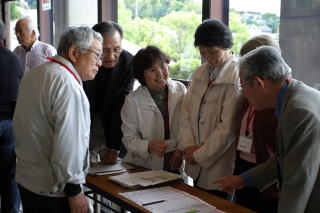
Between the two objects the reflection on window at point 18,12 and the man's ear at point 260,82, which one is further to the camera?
the reflection on window at point 18,12

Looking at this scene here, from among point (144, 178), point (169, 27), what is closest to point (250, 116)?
point (144, 178)

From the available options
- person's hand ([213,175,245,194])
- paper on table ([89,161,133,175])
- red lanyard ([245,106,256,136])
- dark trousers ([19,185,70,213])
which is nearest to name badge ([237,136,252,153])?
red lanyard ([245,106,256,136])

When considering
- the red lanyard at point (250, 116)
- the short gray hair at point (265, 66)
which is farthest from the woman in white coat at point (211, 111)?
the short gray hair at point (265, 66)

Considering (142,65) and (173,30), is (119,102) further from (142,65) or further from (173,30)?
(173,30)

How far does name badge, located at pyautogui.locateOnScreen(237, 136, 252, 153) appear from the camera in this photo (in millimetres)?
2074

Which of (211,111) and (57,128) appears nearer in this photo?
(57,128)

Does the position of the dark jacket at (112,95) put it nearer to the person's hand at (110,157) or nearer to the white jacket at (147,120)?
the person's hand at (110,157)

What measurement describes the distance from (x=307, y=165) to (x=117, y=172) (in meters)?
1.23

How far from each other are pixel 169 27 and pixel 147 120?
1.68 m

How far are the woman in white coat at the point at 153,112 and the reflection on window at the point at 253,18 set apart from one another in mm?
842

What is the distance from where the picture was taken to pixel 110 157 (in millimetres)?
2707

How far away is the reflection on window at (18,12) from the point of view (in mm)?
6767

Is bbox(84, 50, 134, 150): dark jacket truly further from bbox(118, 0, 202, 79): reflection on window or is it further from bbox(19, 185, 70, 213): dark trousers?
bbox(118, 0, 202, 79): reflection on window

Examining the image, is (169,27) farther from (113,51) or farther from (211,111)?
(211,111)
